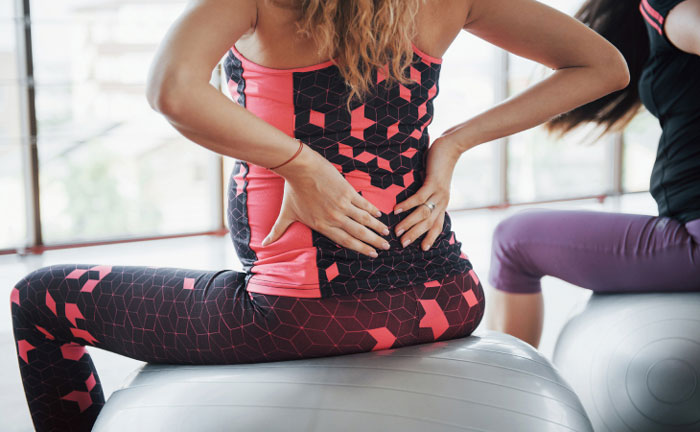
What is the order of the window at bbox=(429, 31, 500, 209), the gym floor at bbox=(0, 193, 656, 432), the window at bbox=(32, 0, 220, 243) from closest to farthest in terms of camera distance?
the gym floor at bbox=(0, 193, 656, 432)
the window at bbox=(32, 0, 220, 243)
the window at bbox=(429, 31, 500, 209)

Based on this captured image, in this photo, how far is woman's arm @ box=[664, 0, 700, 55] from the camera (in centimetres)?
112

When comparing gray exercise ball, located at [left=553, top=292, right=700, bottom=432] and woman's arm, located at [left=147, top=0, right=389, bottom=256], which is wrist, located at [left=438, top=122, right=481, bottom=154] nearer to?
woman's arm, located at [left=147, top=0, right=389, bottom=256]

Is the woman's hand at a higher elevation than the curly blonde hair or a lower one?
lower

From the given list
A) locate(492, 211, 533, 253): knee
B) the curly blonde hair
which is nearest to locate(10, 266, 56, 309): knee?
the curly blonde hair

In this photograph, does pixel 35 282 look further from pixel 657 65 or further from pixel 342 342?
pixel 657 65

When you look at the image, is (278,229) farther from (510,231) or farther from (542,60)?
(510,231)

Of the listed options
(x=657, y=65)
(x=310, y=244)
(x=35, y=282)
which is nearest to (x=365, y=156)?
(x=310, y=244)

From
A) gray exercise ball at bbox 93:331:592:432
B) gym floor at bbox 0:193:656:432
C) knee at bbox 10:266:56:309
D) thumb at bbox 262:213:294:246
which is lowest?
gym floor at bbox 0:193:656:432

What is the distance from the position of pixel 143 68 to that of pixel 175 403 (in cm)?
368

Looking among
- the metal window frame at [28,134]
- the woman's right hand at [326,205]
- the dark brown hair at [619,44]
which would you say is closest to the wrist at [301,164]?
the woman's right hand at [326,205]

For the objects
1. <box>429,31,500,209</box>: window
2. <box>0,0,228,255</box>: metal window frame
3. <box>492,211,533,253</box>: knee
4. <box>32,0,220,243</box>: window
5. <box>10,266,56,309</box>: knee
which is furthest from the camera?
<box>429,31,500,209</box>: window

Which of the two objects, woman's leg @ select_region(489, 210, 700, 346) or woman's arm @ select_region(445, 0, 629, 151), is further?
woman's leg @ select_region(489, 210, 700, 346)

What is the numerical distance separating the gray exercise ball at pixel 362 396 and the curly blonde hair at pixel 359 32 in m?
0.37

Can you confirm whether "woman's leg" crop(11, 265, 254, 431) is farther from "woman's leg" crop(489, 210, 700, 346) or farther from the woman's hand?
"woman's leg" crop(489, 210, 700, 346)
